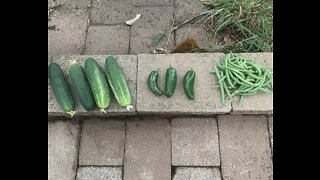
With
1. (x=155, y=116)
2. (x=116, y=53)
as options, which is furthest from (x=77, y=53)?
(x=155, y=116)

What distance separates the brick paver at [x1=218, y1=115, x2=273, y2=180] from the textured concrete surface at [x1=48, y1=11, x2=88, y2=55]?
5.03 ft

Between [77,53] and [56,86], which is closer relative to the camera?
[56,86]

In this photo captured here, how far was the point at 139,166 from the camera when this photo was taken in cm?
320

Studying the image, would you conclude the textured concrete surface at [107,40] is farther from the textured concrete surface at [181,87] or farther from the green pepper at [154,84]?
the green pepper at [154,84]

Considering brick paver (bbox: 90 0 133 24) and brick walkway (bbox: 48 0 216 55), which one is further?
brick paver (bbox: 90 0 133 24)

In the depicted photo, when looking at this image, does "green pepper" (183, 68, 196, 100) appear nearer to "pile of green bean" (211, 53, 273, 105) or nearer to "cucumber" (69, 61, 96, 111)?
"pile of green bean" (211, 53, 273, 105)

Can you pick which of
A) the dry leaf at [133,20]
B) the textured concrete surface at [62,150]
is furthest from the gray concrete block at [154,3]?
the textured concrete surface at [62,150]

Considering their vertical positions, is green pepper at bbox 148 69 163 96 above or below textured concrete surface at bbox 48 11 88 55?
below

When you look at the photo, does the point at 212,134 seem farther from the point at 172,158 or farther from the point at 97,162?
the point at 97,162

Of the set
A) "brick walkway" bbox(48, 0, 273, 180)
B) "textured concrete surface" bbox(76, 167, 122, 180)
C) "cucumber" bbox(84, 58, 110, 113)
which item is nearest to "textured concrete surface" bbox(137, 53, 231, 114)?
"brick walkway" bbox(48, 0, 273, 180)

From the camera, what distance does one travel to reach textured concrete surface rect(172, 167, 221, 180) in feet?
10.3

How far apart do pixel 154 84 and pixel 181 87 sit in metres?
0.23

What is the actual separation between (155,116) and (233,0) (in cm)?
135

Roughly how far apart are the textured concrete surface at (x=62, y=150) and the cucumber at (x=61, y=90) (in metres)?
0.27
